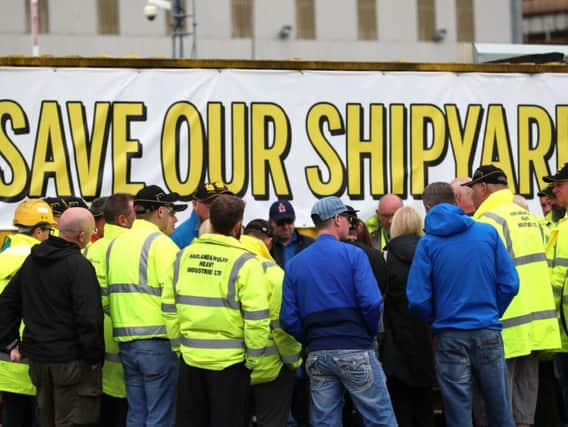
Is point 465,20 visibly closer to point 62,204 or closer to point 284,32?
point 284,32

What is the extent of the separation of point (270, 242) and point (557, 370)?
2.48 metres

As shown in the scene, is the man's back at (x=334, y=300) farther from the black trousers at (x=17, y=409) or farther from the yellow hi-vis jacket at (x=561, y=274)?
the black trousers at (x=17, y=409)

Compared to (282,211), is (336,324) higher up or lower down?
lower down

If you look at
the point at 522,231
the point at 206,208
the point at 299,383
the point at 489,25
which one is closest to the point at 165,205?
the point at 206,208

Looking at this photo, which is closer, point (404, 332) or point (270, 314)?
point (270, 314)

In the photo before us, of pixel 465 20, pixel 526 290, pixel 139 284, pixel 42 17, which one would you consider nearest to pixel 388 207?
pixel 526 290

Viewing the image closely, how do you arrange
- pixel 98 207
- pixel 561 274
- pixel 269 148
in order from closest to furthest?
pixel 561 274 → pixel 98 207 → pixel 269 148

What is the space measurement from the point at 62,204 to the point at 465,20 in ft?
150

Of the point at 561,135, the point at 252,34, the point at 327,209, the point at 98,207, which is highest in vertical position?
the point at 252,34

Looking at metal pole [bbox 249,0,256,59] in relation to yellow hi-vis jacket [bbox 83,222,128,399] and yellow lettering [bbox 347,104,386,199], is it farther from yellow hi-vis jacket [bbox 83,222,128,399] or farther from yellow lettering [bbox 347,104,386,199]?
yellow hi-vis jacket [bbox 83,222,128,399]

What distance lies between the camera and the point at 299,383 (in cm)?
948

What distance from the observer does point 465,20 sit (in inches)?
2095

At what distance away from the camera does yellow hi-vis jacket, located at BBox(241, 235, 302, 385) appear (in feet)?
24.8

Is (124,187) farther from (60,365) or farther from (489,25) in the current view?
(489,25)
